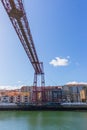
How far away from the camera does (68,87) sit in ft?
222

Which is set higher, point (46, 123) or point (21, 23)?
point (21, 23)

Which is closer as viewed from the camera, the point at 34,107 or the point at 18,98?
the point at 34,107

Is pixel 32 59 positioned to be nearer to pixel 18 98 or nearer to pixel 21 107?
pixel 21 107

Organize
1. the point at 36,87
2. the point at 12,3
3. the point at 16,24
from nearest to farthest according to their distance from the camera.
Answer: the point at 12,3 → the point at 16,24 → the point at 36,87

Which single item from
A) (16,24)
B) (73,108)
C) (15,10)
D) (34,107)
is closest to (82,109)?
(73,108)

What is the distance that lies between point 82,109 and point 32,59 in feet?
33.6

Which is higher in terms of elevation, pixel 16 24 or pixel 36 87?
pixel 16 24

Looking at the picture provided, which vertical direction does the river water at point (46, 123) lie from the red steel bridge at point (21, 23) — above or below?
below

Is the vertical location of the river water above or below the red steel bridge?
below

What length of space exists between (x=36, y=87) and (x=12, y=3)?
68.2ft

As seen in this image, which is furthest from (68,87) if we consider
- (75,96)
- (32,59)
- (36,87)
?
(32,59)

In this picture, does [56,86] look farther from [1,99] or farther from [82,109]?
[82,109]

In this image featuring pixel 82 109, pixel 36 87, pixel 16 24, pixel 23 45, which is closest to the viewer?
pixel 16 24

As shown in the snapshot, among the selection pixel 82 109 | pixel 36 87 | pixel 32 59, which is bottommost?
pixel 82 109
